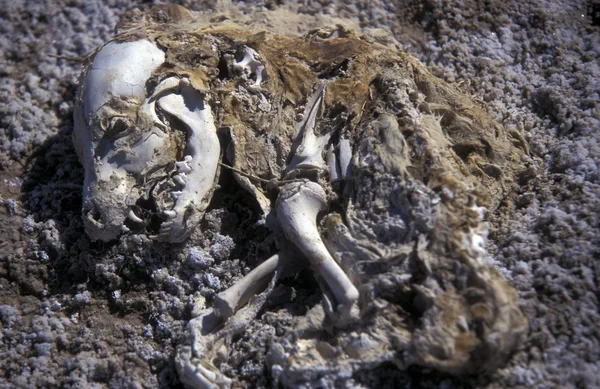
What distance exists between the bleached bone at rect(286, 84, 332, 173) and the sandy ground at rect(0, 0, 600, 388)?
0.42 meters

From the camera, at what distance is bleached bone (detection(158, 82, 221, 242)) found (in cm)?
258

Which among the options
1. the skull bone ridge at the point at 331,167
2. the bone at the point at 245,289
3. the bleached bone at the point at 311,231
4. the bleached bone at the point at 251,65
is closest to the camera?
the skull bone ridge at the point at 331,167

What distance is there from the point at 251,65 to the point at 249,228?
0.89 meters

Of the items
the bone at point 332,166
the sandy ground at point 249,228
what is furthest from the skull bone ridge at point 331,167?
the sandy ground at point 249,228

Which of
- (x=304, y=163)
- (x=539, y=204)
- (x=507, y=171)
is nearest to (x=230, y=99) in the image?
(x=304, y=163)

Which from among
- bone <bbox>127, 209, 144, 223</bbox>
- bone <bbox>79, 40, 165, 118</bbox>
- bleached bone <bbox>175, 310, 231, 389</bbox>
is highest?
bone <bbox>79, 40, 165, 118</bbox>

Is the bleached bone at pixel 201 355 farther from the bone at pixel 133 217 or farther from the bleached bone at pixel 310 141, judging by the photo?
the bleached bone at pixel 310 141

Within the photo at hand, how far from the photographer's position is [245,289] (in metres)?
2.43

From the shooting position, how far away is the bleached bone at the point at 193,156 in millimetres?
2584

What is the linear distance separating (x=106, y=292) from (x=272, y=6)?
2.31 m

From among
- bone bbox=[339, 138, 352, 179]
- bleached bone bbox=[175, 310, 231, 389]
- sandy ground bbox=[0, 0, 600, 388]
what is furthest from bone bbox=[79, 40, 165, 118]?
bleached bone bbox=[175, 310, 231, 389]

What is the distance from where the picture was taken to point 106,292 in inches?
106

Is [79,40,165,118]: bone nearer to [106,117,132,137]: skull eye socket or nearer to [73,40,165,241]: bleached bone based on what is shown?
[73,40,165,241]: bleached bone

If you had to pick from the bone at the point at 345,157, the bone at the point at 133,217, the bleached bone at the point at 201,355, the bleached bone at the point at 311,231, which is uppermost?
the bone at the point at 345,157
